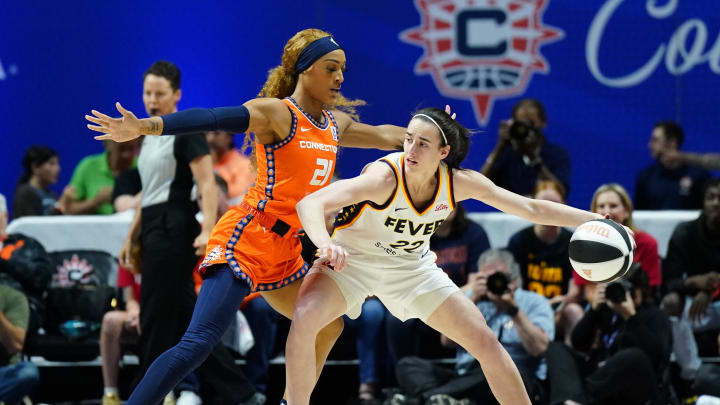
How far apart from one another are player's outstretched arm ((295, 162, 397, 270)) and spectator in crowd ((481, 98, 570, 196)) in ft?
11.8

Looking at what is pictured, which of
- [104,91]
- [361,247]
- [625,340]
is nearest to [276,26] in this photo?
[104,91]

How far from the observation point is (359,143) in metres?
4.96

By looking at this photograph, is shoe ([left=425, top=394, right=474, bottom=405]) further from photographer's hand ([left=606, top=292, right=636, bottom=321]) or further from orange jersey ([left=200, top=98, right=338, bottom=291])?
orange jersey ([left=200, top=98, right=338, bottom=291])

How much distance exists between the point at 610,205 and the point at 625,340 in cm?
89

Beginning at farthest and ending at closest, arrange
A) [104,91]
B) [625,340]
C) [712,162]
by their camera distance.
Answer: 1. [104,91]
2. [712,162]
3. [625,340]

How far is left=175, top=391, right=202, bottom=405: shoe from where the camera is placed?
627cm

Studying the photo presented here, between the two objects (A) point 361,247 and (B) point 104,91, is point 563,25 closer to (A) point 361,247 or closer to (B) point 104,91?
(B) point 104,91

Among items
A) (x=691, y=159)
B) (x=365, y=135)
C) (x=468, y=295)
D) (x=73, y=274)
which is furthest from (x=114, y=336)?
(x=691, y=159)

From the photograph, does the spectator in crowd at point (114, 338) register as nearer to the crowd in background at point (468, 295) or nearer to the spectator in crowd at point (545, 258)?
the crowd in background at point (468, 295)

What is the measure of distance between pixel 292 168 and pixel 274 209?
0.66ft

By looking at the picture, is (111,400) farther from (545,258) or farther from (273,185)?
(545,258)

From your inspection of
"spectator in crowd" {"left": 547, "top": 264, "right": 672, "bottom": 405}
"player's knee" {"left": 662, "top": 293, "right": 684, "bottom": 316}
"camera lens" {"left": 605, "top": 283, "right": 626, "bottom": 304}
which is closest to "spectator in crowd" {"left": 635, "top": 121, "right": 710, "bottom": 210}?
"player's knee" {"left": 662, "top": 293, "right": 684, "bottom": 316}

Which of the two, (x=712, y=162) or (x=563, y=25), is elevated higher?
(x=563, y=25)

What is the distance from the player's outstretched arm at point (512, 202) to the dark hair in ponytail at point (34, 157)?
586 centimetres
